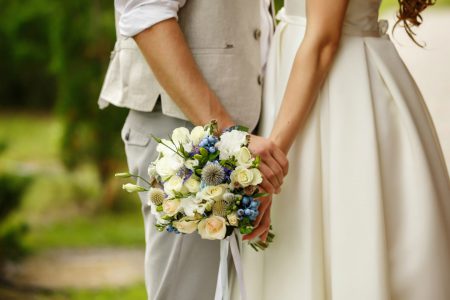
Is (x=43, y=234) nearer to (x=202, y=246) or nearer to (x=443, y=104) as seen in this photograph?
(x=443, y=104)

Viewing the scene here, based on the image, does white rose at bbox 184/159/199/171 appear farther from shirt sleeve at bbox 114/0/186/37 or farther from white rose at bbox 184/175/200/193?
shirt sleeve at bbox 114/0/186/37

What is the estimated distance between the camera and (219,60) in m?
1.91

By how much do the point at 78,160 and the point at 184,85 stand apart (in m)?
4.17

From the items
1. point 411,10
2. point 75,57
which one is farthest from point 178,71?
point 75,57

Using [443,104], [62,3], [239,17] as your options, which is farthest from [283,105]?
[62,3]

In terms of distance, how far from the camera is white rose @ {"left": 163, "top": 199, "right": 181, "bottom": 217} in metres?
1.66

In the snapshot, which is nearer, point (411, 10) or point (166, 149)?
point (166, 149)

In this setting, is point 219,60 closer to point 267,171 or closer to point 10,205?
point 267,171

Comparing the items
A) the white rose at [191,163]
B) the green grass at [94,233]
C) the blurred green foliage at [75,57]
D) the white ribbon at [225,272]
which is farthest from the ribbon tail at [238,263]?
the green grass at [94,233]

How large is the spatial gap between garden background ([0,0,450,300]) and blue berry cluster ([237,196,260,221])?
2650 mm

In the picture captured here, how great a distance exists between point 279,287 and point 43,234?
5643mm

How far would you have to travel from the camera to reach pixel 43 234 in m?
7.25

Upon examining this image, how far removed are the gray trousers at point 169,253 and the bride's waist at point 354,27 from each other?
36 centimetres

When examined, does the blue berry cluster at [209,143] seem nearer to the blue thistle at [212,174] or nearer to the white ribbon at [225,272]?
the blue thistle at [212,174]
